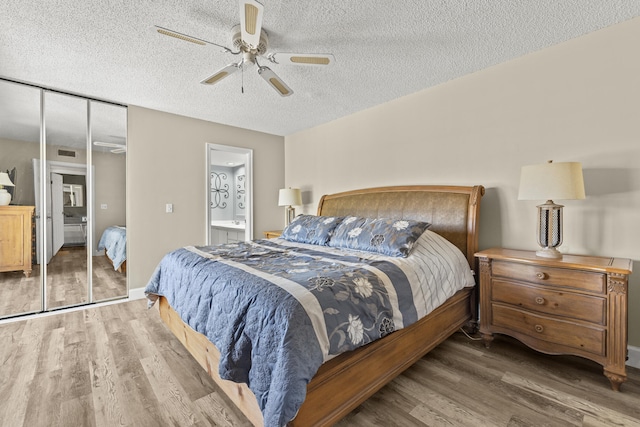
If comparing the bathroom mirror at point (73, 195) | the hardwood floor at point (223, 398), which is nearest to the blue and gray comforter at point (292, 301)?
the hardwood floor at point (223, 398)

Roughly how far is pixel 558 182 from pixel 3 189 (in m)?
4.90

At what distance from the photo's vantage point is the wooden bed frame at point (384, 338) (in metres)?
1.39

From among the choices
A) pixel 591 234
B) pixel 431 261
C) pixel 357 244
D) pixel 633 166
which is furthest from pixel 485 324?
pixel 633 166

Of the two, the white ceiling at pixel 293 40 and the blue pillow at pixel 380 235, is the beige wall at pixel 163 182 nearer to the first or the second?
the white ceiling at pixel 293 40

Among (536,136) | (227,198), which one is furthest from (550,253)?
(227,198)

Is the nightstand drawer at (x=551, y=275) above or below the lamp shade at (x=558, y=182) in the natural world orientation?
below

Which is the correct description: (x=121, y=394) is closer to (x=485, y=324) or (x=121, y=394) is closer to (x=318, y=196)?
(x=485, y=324)

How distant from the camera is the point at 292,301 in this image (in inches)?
52.5

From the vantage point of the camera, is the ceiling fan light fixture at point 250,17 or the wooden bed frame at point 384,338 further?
the ceiling fan light fixture at point 250,17

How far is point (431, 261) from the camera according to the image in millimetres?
2238

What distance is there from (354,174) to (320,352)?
2.93 metres

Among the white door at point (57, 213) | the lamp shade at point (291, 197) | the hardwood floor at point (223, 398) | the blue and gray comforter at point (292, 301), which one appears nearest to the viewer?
the blue and gray comforter at point (292, 301)

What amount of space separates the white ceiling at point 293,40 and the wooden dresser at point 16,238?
1338 mm

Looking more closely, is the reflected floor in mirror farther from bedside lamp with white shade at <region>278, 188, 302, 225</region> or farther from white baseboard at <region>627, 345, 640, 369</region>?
white baseboard at <region>627, 345, 640, 369</region>
